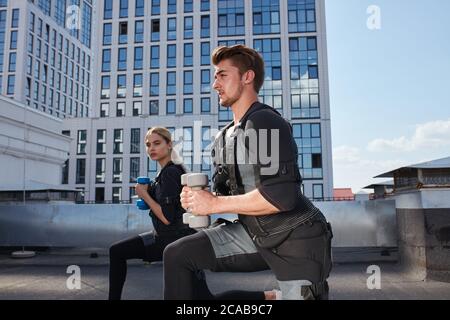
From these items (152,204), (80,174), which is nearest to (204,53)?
(80,174)

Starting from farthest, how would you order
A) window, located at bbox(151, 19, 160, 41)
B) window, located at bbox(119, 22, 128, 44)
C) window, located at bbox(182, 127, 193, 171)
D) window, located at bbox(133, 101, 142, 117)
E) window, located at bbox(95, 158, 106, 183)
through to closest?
window, located at bbox(119, 22, 128, 44)
window, located at bbox(151, 19, 160, 41)
window, located at bbox(133, 101, 142, 117)
window, located at bbox(95, 158, 106, 183)
window, located at bbox(182, 127, 193, 171)

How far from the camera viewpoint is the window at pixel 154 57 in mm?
45100

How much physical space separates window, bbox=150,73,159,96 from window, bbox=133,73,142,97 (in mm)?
1404

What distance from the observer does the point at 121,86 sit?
45406 millimetres

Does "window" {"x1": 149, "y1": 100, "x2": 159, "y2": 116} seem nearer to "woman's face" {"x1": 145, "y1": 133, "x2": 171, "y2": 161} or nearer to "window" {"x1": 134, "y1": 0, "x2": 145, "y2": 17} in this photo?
"window" {"x1": 134, "y1": 0, "x2": 145, "y2": 17}

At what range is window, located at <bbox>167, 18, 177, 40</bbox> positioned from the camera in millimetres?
45344

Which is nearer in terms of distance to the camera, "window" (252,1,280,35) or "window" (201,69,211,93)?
"window" (252,1,280,35)

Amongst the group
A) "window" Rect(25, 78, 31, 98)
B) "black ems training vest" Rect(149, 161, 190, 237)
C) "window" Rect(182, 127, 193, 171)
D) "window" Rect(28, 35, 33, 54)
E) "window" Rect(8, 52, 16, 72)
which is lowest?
"black ems training vest" Rect(149, 161, 190, 237)

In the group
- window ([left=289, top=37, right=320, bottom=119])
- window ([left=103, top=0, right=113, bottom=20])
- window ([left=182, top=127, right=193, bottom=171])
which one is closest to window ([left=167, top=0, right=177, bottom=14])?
window ([left=103, top=0, right=113, bottom=20])

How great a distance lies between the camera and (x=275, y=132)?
1.49 meters

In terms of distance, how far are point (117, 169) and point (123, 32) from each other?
17.4 m

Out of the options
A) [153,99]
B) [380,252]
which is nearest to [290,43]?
[153,99]
